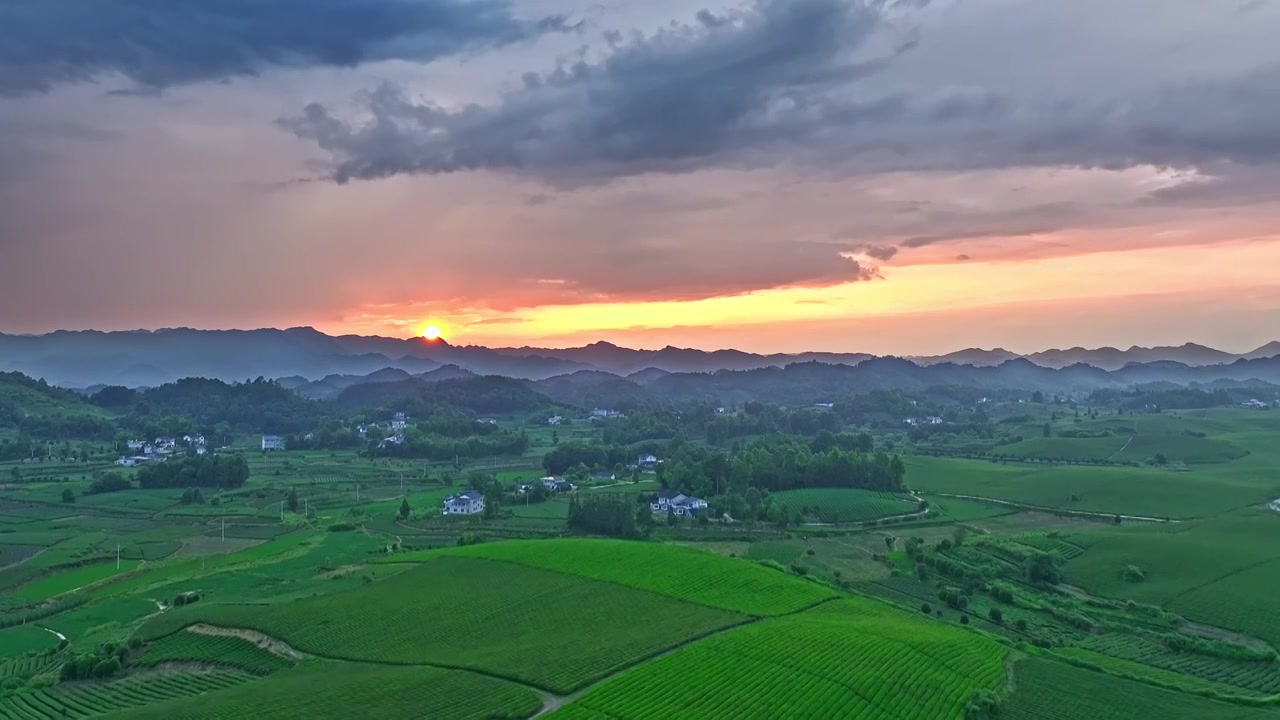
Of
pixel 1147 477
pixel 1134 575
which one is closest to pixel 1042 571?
pixel 1134 575

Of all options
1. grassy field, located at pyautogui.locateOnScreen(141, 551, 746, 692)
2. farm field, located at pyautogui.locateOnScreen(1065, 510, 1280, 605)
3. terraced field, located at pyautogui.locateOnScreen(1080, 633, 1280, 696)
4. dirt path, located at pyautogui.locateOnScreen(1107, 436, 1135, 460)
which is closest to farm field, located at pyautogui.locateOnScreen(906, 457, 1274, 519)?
farm field, located at pyautogui.locateOnScreen(1065, 510, 1280, 605)

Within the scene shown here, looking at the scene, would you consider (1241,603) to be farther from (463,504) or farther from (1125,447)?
(1125,447)

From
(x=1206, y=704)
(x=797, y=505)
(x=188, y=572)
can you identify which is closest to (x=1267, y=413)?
(x=797, y=505)

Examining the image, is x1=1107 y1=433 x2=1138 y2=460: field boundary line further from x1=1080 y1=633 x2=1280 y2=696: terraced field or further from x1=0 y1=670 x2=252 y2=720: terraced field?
x1=0 y1=670 x2=252 y2=720: terraced field

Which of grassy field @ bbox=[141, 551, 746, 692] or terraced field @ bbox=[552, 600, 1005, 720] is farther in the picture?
grassy field @ bbox=[141, 551, 746, 692]

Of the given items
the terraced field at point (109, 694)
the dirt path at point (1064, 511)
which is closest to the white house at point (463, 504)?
the terraced field at point (109, 694)

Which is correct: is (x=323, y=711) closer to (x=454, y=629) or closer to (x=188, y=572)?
(x=454, y=629)
